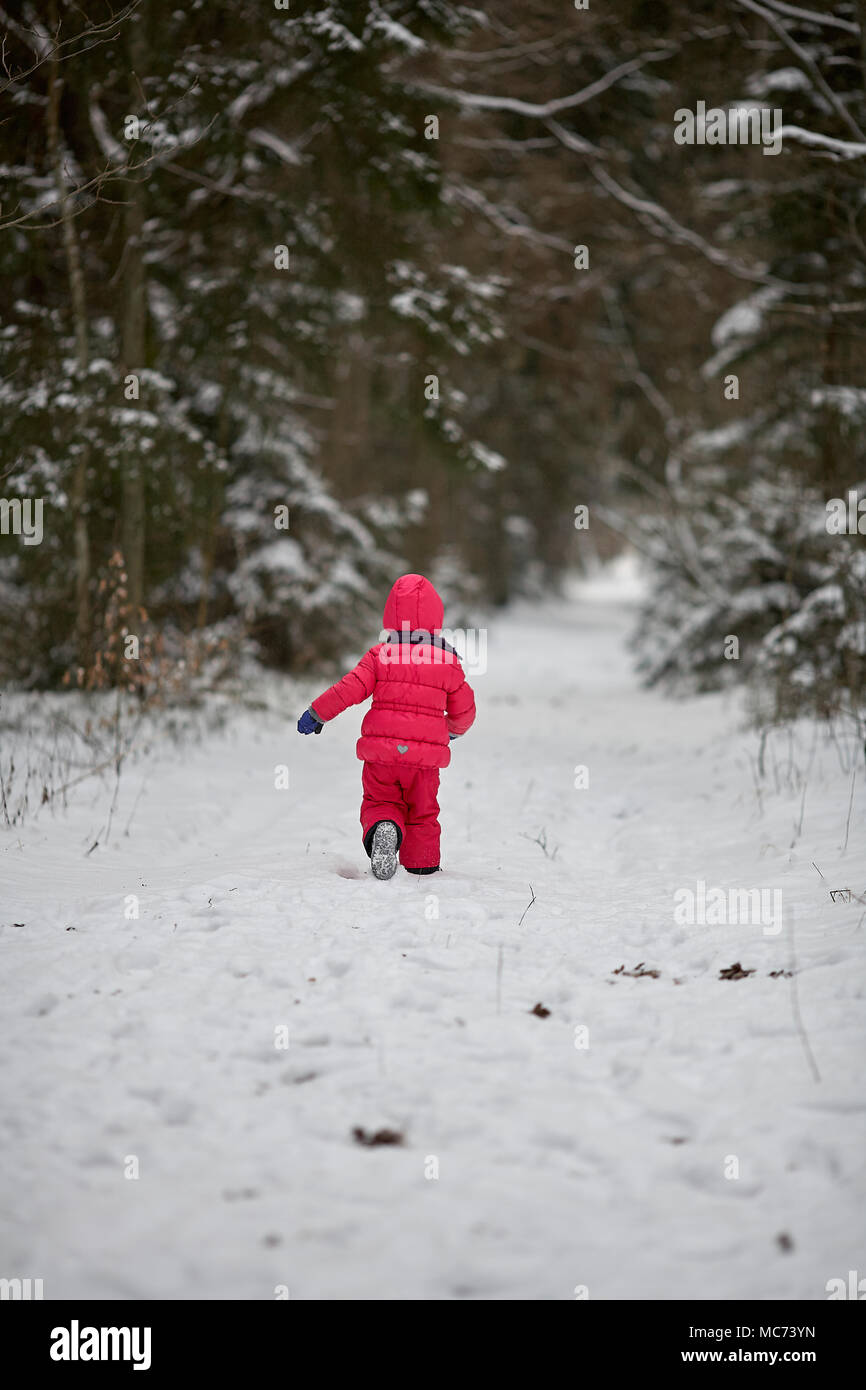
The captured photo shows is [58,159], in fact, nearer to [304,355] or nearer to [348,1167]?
[304,355]

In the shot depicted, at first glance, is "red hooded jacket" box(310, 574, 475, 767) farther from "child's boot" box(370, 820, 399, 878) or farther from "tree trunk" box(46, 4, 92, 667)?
"tree trunk" box(46, 4, 92, 667)

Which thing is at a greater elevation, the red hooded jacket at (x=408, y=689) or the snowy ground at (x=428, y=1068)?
the red hooded jacket at (x=408, y=689)

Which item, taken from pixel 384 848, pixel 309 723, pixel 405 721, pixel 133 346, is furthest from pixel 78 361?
pixel 384 848

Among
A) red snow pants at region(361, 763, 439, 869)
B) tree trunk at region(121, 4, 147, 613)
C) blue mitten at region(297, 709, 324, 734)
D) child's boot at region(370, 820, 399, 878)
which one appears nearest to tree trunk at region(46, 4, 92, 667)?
tree trunk at region(121, 4, 147, 613)

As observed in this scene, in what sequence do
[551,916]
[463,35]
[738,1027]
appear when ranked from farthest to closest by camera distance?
[463,35] < [551,916] < [738,1027]

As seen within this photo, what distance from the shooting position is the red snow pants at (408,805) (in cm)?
520

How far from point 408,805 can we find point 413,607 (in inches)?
46.6

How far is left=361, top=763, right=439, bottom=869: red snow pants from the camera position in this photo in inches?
205

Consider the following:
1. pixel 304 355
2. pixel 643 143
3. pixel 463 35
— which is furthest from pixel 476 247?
pixel 463 35

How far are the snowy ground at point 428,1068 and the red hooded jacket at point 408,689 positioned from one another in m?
0.79

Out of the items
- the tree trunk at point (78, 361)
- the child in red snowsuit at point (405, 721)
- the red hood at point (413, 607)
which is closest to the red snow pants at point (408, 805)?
the child in red snowsuit at point (405, 721)

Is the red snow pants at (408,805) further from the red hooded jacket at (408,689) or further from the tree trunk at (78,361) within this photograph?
the tree trunk at (78,361)
